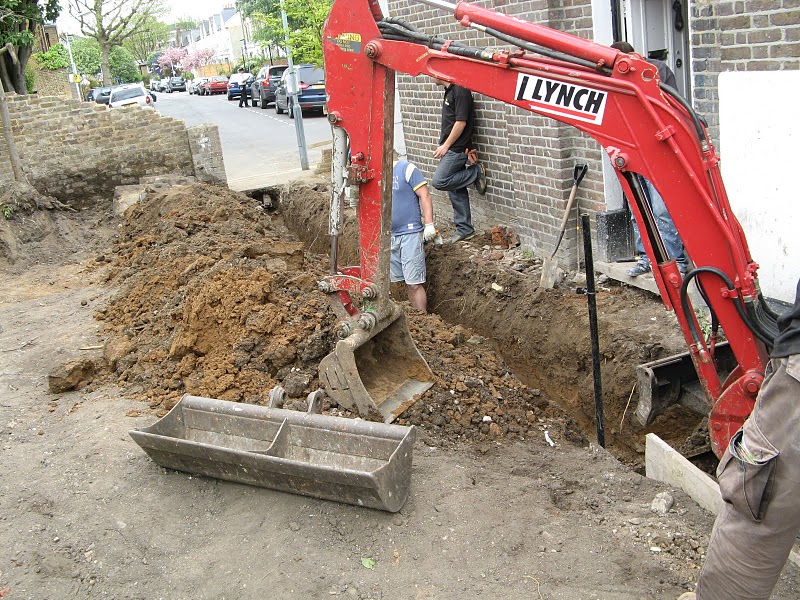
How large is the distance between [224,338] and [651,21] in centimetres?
474

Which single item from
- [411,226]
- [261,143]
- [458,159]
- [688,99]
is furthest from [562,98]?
[261,143]

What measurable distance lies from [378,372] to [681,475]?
2334mm

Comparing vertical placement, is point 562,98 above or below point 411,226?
above

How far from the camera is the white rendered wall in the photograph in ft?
17.0

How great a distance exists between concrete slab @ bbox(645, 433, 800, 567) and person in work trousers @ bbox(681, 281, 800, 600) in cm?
116

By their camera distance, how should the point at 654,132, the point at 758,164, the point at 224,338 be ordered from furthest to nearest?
the point at 224,338 → the point at 758,164 → the point at 654,132

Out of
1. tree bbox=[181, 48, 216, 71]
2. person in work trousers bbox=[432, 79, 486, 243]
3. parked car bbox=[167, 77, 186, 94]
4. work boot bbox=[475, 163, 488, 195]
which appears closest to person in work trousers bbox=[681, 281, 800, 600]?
person in work trousers bbox=[432, 79, 486, 243]

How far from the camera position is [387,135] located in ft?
17.0

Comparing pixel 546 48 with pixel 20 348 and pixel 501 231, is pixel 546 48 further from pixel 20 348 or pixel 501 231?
pixel 20 348

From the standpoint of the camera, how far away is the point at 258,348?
634 centimetres

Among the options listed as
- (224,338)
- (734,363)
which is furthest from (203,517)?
(734,363)

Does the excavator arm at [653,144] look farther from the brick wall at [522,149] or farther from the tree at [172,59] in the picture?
the tree at [172,59]

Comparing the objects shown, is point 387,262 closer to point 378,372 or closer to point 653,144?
point 378,372

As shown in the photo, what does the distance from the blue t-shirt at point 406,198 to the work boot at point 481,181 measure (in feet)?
6.36
